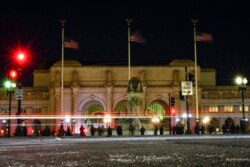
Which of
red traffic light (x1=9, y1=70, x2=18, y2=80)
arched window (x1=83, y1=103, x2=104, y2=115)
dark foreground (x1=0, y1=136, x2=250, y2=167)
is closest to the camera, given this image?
dark foreground (x1=0, y1=136, x2=250, y2=167)

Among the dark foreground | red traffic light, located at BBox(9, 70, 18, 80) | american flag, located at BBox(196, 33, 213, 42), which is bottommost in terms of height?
the dark foreground

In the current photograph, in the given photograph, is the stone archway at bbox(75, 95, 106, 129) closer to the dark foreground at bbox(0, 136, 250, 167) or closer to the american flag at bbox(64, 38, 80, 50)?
the american flag at bbox(64, 38, 80, 50)

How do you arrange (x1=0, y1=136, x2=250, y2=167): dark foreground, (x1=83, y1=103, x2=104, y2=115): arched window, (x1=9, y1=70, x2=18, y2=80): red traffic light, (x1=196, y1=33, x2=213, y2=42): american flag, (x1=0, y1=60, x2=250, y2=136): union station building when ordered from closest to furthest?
(x1=0, y1=136, x2=250, y2=167): dark foreground → (x1=9, y1=70, x2=18, y2=80): red traffic light → (x1=196, y1=33, x2=213, y2=42): american flag → (x1=0, y1=60, x2=250, y2=136): union station building → (x1=83, y1=103, x2=104, y2=115): arched window

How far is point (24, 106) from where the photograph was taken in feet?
327

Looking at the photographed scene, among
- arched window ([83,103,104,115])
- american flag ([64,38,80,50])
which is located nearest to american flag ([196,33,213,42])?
american flag ([64,38,80,50])

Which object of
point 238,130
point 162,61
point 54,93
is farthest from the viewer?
point 162,61

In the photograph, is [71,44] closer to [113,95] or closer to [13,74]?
[13,74]

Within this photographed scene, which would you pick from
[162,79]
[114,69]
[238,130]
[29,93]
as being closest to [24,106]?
[29,93]

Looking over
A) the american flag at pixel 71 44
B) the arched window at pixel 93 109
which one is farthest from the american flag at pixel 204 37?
the arched window at pixel 93 109

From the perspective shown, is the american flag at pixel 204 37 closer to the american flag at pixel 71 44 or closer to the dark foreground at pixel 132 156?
→ the american flag at pixel 71 44

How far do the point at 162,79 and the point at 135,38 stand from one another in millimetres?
42147

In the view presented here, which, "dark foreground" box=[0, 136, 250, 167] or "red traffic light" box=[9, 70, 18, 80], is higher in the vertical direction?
"red traffic light" box=[9, 70, 18, 80]

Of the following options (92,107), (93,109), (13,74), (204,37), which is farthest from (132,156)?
(92,107)

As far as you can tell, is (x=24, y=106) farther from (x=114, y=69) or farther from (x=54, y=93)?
(x=114, y=69)
